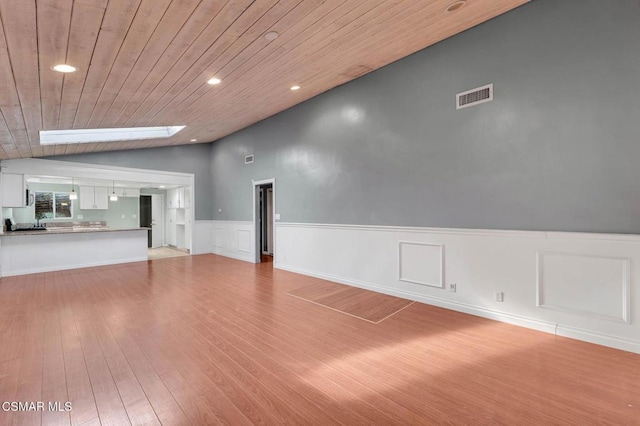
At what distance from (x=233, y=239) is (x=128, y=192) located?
4431mm

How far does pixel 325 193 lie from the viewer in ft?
17.8

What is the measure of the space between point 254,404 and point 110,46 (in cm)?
290

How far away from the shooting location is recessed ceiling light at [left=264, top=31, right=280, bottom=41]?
2.78m

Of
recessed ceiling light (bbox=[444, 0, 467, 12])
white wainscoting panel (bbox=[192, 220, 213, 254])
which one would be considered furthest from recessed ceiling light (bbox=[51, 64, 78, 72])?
white wainscoting panel (bbox=[192, 220, 213, 254])

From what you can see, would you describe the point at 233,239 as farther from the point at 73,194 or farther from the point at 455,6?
the point at 455,6

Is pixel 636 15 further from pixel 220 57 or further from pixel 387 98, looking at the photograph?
pixel 220 57

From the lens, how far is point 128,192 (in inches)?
376

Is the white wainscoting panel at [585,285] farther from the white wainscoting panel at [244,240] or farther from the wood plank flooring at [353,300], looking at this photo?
the white wainscoting panel at [244,240]

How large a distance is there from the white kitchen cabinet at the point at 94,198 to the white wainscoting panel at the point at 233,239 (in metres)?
3.45

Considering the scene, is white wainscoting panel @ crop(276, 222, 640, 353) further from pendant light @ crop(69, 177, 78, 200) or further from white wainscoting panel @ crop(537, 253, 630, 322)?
pendant light @ crop(69, 177, 78, 200)

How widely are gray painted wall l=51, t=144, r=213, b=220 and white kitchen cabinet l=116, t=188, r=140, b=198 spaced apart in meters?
2.43

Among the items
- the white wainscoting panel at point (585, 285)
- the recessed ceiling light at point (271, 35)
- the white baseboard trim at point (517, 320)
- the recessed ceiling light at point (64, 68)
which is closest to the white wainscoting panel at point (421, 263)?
the white baseboard trim at point (517, 320)

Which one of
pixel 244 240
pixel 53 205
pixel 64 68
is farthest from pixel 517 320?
pixel 53 205

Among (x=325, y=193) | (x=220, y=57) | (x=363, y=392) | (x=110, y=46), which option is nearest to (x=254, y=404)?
(x=363, y=392)
